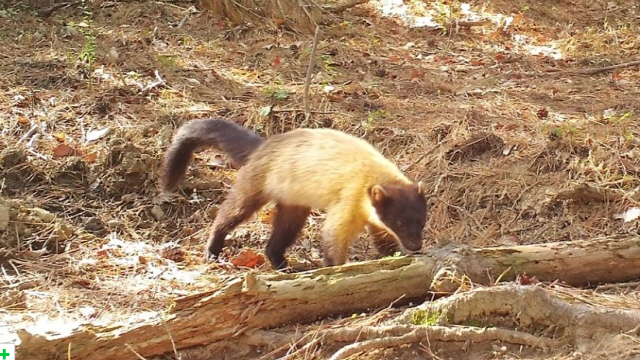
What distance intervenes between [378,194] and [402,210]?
203mm

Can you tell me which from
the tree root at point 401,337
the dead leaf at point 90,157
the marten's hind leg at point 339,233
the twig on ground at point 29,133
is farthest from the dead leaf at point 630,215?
the twig on ground at point 29,133

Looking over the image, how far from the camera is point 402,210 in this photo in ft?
16.4

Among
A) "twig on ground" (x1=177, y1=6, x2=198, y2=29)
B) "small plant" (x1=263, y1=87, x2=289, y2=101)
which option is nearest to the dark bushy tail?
"small plant" (x1=263, y1=87, x2=289, y2=101)

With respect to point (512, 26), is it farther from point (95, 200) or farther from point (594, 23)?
point (95, 200)

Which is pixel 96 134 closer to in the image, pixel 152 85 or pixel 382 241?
pixel 152 85

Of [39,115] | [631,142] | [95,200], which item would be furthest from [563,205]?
[39,115]

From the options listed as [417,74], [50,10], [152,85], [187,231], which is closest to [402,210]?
[187,231]

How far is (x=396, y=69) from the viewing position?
28.9ft

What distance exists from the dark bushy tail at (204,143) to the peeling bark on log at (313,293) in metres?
1.97

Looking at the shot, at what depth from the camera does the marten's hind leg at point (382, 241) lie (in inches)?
208

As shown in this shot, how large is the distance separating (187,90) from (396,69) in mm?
2516

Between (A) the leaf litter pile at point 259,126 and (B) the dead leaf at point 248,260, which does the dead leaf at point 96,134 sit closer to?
(A) the leaf litter pile at point 259,126

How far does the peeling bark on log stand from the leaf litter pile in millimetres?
226

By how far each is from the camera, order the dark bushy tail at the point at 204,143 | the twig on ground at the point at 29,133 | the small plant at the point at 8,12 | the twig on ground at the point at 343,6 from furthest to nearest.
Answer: the twig on ground at the point at 343,6, the small plant at the point at 8,12, the twig on ground at the point at 29,133, the dark bushy tail at the point at 204,143
